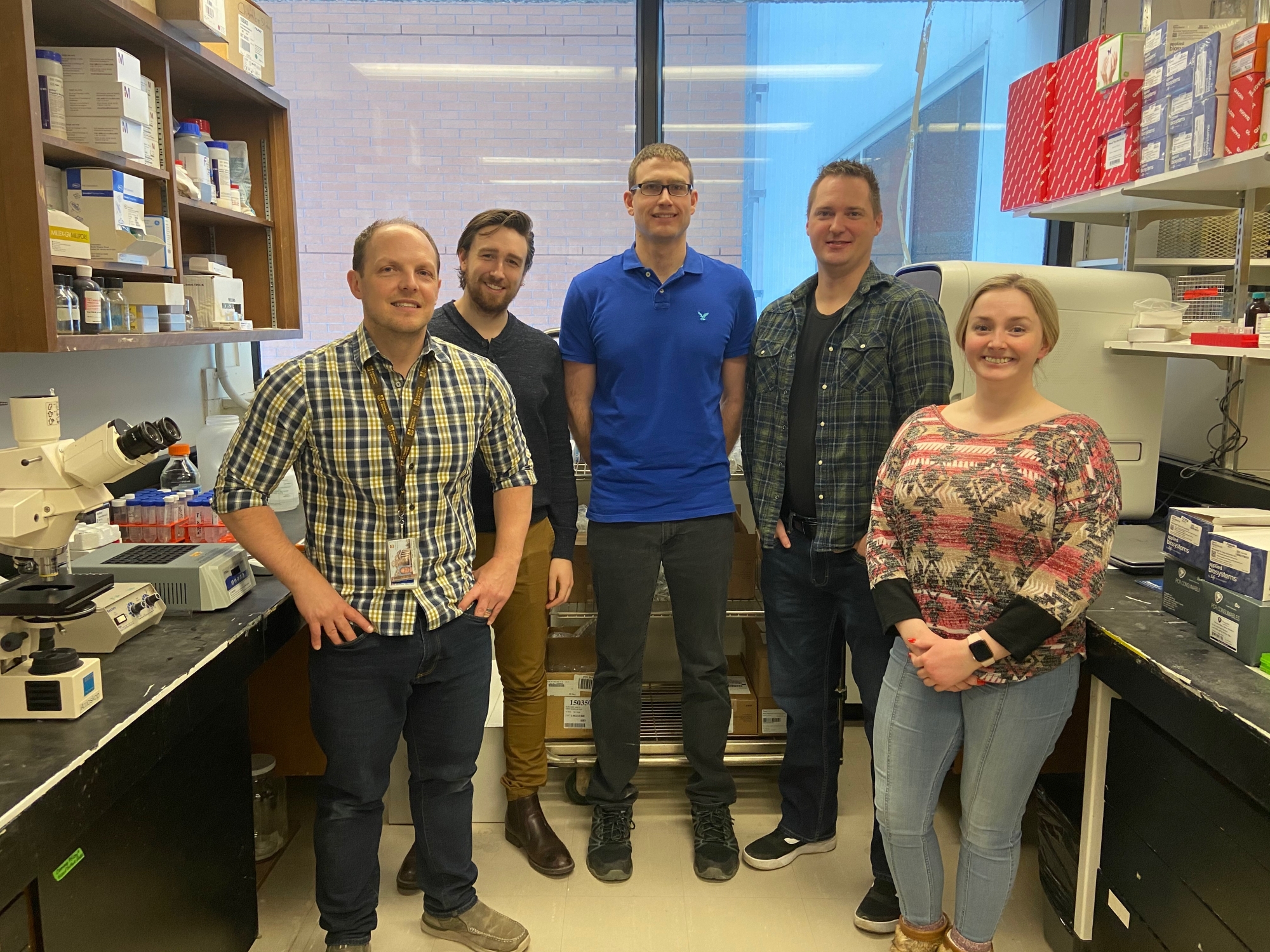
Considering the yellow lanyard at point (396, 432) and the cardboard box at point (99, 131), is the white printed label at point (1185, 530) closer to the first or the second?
the yellow lanyard at point (396, 432)

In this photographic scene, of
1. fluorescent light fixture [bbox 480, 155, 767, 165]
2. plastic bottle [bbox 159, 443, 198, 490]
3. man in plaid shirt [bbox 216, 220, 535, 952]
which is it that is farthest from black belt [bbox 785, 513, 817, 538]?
fluorescent light fixture [bbox 480, 155, 767, 165]

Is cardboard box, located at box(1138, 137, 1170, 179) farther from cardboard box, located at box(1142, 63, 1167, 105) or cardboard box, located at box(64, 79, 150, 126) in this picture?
cardboard box, located at box(64, 79, 150, 126)

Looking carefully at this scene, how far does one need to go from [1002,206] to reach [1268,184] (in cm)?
87

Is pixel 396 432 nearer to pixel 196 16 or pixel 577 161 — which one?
pixel 196 16

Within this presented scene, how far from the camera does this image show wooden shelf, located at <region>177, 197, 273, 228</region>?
237 centimetres

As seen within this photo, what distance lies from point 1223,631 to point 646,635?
1.24 metres

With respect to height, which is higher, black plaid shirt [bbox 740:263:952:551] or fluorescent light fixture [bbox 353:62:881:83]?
fluorescent light fixture [bbox 353:62:881:83]

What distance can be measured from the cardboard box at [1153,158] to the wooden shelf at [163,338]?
2.46 m

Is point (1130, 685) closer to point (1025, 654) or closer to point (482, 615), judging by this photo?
point (1025, 654)

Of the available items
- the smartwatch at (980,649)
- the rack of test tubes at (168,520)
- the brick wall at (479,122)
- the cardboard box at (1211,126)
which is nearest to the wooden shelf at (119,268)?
the rack of test tubes at (168,520)

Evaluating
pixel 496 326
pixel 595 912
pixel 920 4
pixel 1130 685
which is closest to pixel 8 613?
pixel 496 326

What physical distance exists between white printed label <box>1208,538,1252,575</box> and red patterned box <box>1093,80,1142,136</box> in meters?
1.29

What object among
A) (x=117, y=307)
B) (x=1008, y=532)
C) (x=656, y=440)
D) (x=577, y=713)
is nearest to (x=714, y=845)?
(x=577, y=713)

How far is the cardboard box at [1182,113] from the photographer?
2047mm
